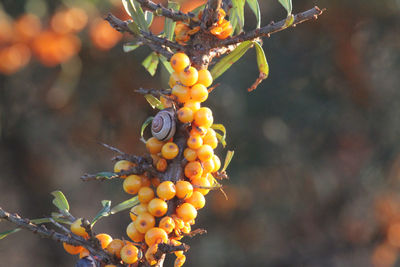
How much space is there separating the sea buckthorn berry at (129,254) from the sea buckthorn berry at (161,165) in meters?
0.10

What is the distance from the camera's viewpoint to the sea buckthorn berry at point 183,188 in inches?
21.9

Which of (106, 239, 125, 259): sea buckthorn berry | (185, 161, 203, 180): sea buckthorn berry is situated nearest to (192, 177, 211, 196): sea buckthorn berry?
(185, 161, 203, 180): sea buckthorn berry

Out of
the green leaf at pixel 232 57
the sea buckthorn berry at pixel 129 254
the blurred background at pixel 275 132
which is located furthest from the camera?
the blurred background at pixel 275 132

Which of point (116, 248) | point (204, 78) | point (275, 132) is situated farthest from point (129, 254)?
point (275, 132)

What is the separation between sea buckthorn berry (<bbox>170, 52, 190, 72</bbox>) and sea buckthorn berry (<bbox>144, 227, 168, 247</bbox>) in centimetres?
20

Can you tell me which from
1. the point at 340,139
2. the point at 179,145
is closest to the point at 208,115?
the point at 179,145

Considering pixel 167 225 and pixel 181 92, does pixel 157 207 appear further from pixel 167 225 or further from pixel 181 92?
pixel 181 92

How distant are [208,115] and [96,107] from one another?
1980 mm

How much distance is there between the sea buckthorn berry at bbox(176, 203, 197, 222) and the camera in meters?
0.56

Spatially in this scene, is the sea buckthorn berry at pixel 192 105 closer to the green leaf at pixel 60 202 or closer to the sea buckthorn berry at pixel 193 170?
the sea buckthorn berry at pixel 193 170

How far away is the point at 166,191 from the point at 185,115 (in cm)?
9

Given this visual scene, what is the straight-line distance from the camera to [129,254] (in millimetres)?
538

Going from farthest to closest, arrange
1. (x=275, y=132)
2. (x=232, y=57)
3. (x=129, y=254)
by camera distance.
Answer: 1. (x=275, y=132)
2. (x=232, y=57)
3. (x=129, y=254)

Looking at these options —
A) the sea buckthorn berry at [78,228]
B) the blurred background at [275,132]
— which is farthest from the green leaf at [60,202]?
the blurred background at [275,132]
